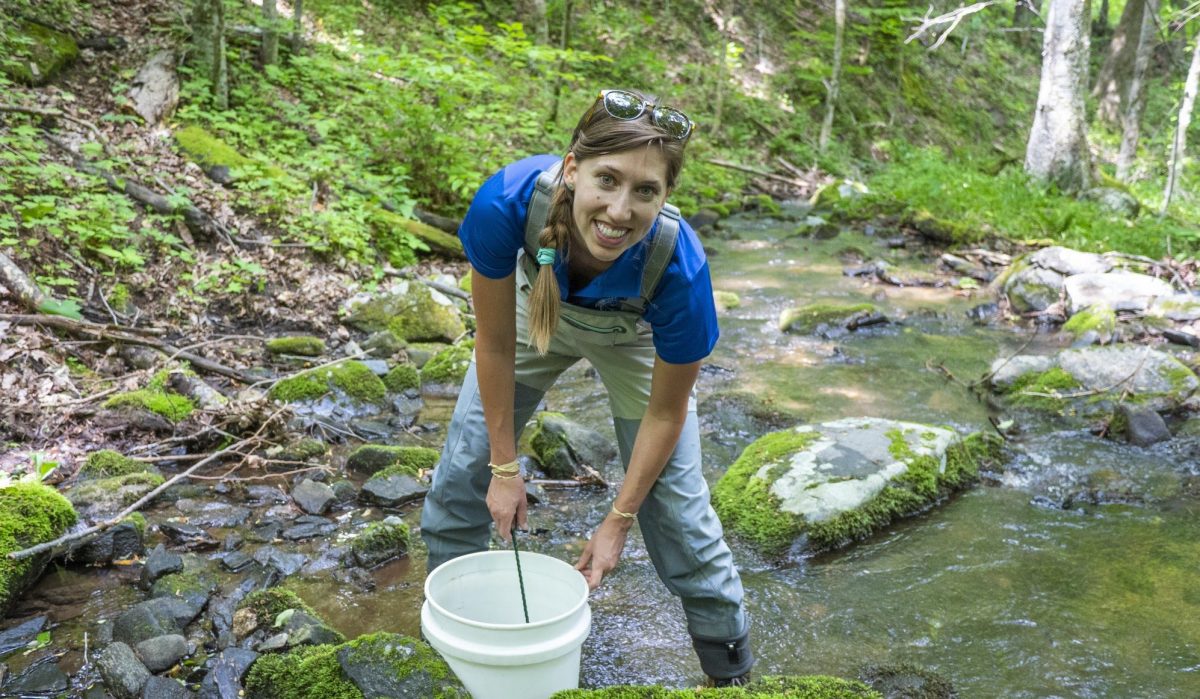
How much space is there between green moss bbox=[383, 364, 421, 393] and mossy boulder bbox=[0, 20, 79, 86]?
5.03m

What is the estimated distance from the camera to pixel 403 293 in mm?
7023

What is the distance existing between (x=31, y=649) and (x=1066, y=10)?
→ 44.3ft

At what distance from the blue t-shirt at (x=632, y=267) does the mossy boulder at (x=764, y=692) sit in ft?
2.87

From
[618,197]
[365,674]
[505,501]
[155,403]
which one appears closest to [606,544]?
[505,501]

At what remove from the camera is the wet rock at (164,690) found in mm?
2457

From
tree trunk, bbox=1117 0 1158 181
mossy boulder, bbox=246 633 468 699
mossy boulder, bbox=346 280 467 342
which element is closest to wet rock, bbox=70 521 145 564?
mossy boulder, bbox=246 633 468 699

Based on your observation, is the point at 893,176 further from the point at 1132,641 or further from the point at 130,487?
the point at 130,487

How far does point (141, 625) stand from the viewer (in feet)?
9.17

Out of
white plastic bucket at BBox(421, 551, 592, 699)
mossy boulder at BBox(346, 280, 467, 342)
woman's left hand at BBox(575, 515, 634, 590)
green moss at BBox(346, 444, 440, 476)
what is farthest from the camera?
mossy boulder at BBox(346, 280, 467, 342)

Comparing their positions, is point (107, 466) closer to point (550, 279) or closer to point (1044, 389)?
point (550, 279)

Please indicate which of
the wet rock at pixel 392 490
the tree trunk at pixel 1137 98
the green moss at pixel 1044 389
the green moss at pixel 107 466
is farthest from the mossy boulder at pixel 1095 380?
the tree trunk at pixel 1137 98

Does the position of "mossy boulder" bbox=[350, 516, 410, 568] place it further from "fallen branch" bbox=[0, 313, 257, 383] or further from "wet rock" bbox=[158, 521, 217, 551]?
"fallen branch" bbox=[0, 313, 257, 383]

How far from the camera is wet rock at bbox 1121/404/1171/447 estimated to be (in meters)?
5.06

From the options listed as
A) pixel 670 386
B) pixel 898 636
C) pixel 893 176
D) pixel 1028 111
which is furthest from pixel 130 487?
pixel 1028 111
